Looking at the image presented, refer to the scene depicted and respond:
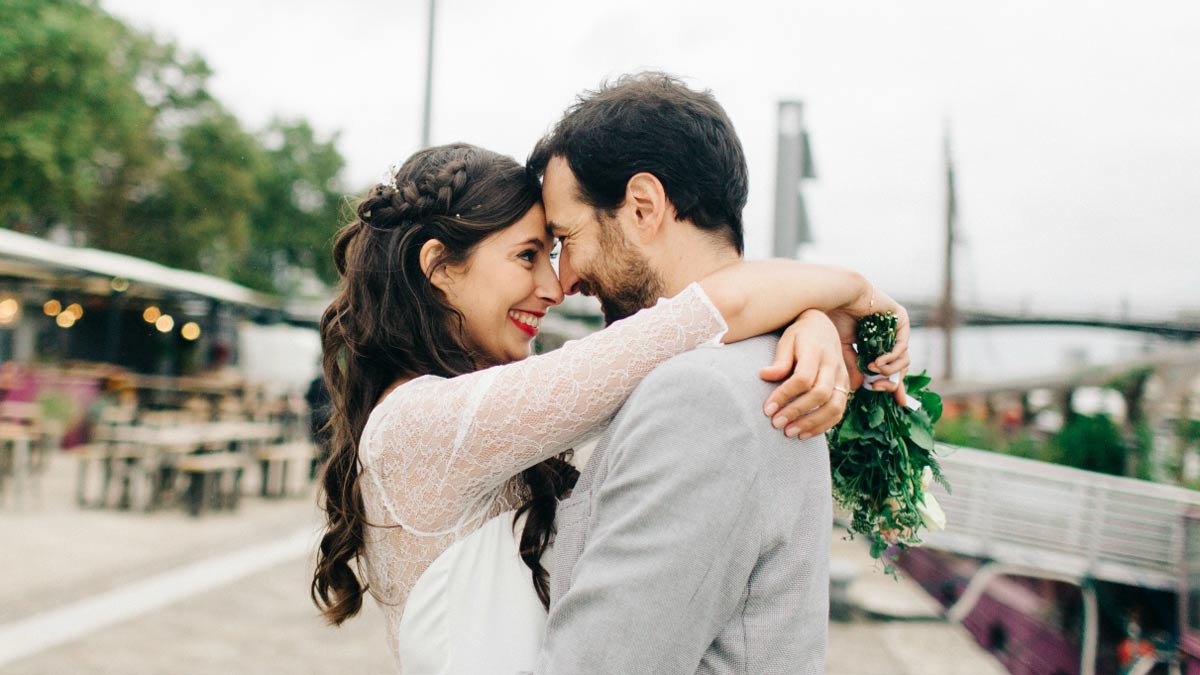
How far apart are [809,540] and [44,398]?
1464 centimetres

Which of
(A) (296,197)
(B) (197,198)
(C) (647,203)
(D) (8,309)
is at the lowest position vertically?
(C) (647,203)

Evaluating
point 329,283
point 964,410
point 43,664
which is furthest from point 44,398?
point 329,283

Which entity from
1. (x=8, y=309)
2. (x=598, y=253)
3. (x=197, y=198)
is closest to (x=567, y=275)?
(x=598, y=253)

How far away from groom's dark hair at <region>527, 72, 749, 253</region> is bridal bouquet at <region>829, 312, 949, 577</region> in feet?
1.21

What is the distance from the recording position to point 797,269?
1549mm

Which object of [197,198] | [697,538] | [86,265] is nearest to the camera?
[697,538]

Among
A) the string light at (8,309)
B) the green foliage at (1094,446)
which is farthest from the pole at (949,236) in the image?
the string light at (8,309)

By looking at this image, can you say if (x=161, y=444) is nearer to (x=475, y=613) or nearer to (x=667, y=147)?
(x=475, y=613)

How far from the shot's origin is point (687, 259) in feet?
5.46

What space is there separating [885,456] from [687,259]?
0.55 meters

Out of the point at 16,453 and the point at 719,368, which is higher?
the point at 719,368

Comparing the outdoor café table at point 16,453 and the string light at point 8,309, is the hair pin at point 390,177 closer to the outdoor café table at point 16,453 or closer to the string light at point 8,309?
the outdoor café table at point 16,453

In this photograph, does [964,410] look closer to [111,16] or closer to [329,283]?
[111,16]

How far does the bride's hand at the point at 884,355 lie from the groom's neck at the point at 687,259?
0.25 m
